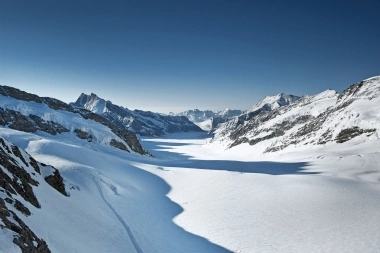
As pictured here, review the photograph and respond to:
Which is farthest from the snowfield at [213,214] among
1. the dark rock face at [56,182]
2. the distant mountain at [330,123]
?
the distant mountain at [330,123]

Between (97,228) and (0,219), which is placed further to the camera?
(97,228)

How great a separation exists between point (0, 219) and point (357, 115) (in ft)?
250

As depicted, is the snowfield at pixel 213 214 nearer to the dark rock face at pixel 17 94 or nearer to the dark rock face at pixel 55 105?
the dark rock face at pixel 17 94

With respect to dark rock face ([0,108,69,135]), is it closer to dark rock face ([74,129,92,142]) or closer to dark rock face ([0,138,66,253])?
dark rock face ([74,129,92,142])

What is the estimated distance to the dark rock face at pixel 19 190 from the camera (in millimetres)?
8654

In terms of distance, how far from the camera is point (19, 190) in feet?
43.0

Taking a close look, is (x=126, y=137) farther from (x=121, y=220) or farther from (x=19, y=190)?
(x=19, y=190)

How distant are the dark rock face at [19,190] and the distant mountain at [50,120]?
61535mm

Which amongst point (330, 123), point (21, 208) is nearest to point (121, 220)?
point (21, 208)

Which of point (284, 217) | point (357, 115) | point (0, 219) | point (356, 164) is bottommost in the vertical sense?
point (284, 217)

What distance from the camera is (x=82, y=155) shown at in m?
40.2

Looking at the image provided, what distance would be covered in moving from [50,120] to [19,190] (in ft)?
249

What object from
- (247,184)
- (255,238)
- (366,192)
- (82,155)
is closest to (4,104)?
(82,155)

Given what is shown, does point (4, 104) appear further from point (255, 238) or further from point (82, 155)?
point (255, 238)
